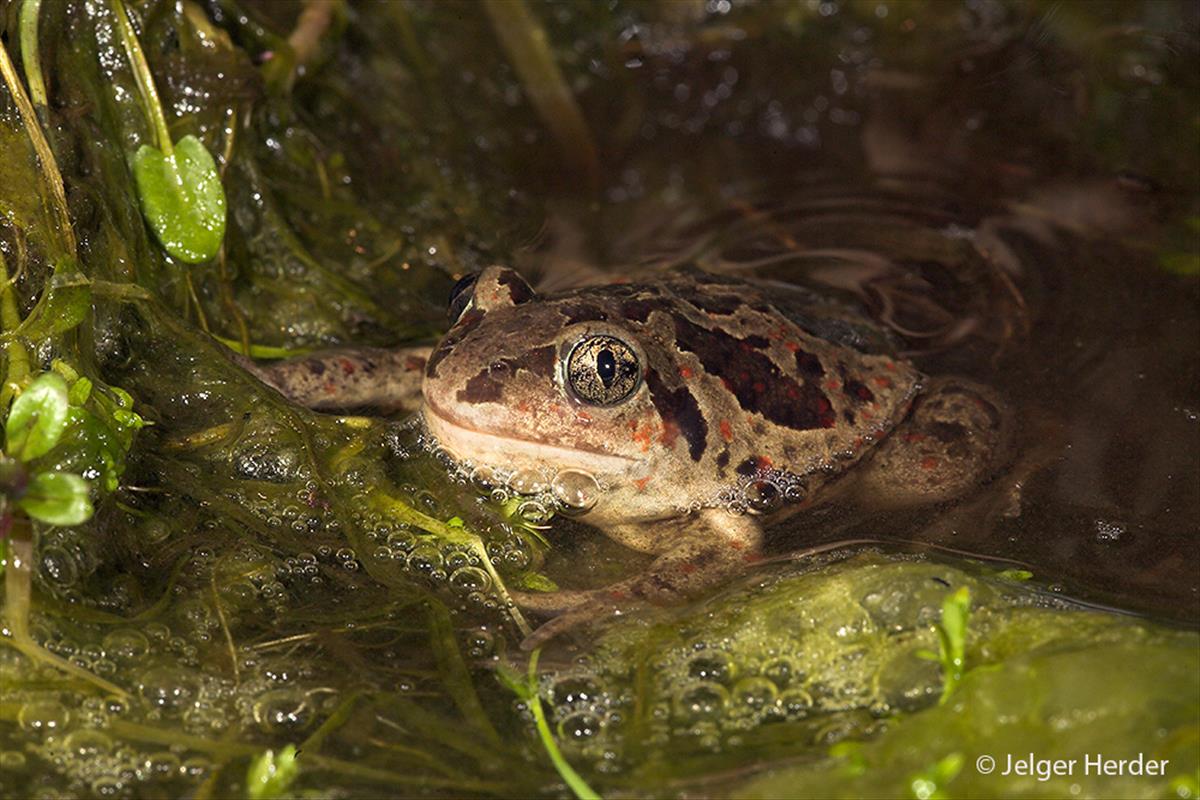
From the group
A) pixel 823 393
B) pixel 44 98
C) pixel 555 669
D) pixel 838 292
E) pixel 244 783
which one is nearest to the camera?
pixel 244 783

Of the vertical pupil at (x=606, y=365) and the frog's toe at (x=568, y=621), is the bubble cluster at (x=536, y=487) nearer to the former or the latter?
the vertical pupil at (x=606, y=365)

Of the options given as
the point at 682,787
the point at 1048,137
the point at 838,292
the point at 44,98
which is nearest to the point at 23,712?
the point at 682,787

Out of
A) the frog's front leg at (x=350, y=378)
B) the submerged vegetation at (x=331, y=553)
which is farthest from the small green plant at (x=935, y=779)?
the frog's front leg at (x=350, y=378)

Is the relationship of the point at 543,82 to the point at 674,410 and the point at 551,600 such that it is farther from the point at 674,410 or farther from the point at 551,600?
the point at 551,600

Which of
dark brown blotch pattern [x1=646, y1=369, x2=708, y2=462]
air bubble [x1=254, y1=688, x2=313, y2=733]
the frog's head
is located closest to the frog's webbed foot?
dark brown blotch pattern [x1=646, y1=369, x2=708, y2=462]

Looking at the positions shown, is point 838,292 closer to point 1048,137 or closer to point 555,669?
point 1048,137

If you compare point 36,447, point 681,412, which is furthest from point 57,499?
point 681,412

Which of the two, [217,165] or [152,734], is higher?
[217,165]
